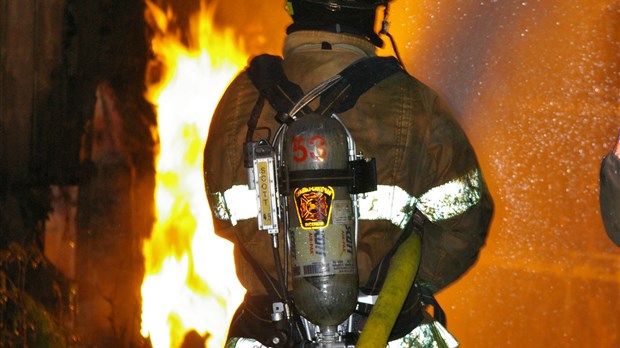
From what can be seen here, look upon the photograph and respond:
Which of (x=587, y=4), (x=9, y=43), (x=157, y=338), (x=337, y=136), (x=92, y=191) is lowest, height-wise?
(x=157, y=338)

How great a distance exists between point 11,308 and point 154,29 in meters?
2.20

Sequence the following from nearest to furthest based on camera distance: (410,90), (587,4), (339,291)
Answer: (339,291) → (410,90) → (587,4)

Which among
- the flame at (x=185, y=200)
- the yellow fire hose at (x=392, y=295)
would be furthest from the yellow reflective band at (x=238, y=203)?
the flame at (x=185, y=200)

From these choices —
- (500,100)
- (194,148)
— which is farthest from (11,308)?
(500,100)

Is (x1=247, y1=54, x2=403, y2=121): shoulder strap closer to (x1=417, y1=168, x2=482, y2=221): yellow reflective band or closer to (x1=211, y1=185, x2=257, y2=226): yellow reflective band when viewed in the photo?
(x1=211, y1=185, x2=257, y2=226): yellow reflective band

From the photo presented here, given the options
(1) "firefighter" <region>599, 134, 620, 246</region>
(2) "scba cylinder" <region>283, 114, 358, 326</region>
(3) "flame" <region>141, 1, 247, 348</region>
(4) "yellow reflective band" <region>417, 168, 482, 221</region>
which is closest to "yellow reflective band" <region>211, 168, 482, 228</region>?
(4) "yellow reflective band" <region>417, 168, 482, 221</region>

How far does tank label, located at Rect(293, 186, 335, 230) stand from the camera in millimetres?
2732

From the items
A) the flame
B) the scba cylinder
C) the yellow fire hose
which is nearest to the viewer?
the scba cylinder

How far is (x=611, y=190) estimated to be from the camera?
2.51 meters

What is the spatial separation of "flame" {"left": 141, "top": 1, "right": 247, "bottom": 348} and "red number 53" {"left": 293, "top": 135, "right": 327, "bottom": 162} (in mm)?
4073

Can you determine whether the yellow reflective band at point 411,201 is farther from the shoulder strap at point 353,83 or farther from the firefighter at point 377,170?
the shoulder strap at point 353,83

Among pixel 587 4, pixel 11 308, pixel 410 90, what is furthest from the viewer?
pixel 11 308

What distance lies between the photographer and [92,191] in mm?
6668

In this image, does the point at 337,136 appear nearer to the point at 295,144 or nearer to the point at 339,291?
the point at 295,144
